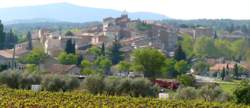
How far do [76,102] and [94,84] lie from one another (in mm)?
8774

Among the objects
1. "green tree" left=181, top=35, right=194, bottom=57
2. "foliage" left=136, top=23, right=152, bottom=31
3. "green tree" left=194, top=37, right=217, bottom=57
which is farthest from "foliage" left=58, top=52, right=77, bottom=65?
"foliage" left=136, top=23, right=152, bottom=31

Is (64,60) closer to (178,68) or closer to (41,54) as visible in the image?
(41,54)

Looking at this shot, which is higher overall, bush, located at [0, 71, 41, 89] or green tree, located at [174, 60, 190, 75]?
bush, located at [0, 71, 41, 89]

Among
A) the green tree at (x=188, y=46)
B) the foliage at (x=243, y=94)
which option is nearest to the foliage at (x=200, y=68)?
the green tree at (x=188, y=46)

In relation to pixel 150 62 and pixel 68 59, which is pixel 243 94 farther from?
pixel 68 59

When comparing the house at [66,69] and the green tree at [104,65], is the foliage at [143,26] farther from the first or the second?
the house at [66,69]

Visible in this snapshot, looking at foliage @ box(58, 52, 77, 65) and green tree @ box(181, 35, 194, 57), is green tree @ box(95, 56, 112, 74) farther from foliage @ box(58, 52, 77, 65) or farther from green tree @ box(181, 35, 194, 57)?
green tree @ box(181, 35, 194, 57)

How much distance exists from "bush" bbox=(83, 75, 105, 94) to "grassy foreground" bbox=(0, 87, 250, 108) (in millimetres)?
5753

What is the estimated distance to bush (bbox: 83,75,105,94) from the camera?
33.6 metres

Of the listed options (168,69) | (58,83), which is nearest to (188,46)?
(168,69)

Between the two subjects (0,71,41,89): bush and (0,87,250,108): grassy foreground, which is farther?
(0,71,41,89): bush

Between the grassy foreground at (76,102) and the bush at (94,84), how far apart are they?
5753 mm

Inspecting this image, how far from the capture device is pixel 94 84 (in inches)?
1330

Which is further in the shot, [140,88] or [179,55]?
[179,55]
